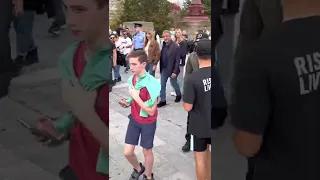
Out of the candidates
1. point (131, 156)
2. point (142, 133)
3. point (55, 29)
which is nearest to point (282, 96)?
point (55, 29)

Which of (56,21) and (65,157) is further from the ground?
(56,21)

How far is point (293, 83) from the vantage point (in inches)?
49.6

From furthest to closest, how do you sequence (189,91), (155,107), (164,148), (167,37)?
(167,37)
(164,148)
(155,107)
(189,91)

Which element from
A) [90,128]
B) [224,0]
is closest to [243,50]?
[224,0]

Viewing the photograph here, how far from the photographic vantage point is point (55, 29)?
4.23 feet

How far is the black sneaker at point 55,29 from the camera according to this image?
1.29 m

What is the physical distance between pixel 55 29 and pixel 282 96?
2.86 ft

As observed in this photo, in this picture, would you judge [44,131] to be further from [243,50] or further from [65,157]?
[243,50]

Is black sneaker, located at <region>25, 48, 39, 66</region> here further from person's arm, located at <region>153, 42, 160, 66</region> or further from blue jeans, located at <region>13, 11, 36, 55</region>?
person's arm, located at <region>153, 42, 160, 66</region>

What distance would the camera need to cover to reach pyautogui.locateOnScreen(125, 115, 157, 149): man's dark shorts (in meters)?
2.50

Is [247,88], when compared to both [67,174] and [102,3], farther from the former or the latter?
[67,174]

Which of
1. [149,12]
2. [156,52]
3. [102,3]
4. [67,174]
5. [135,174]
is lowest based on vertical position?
[135,174]

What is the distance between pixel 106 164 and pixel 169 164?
4.69 ft

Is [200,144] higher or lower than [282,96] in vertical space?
lower
